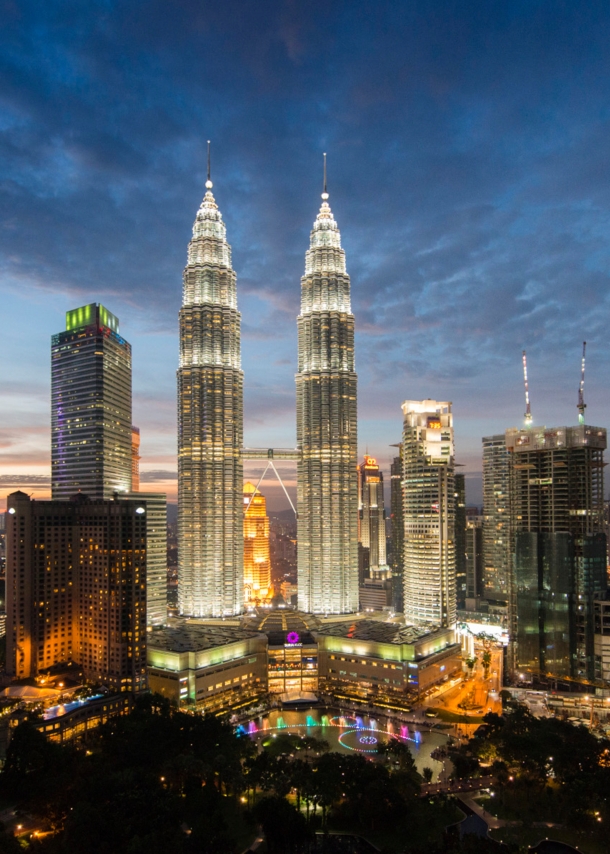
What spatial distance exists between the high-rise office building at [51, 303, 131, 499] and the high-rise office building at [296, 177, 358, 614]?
3763cm

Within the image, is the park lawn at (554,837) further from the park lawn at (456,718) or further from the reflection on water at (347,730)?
the park lawn at (456,718)

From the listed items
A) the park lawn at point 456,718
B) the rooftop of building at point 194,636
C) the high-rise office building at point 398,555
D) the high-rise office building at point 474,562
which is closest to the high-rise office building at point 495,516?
the high-rise office building at point 474,562

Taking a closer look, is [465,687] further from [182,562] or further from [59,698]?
[59,698]

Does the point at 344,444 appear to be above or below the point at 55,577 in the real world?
above

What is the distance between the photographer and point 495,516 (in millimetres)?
171750

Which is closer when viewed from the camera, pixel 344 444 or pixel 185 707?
pixel 185 707

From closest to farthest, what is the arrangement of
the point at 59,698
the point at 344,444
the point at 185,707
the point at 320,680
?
the point at 59,698, the point at 185,707, the point at 320,680, the point at 344,444

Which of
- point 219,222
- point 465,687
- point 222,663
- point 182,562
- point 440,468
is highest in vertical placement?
point 219,222

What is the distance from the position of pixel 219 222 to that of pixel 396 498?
9924 centimetres

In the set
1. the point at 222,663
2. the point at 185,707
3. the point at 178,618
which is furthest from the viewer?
the point at 178,618

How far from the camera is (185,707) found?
91.8 meters

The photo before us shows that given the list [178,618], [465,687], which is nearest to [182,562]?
[178,618]

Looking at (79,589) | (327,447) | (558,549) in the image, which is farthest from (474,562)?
(79,589)

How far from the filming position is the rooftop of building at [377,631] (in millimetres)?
105250
